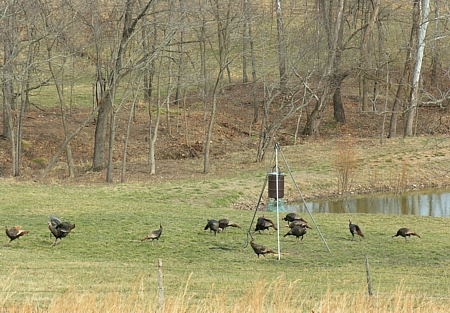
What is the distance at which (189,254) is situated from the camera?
50.5 feet

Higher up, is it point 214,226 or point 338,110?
point 338,110

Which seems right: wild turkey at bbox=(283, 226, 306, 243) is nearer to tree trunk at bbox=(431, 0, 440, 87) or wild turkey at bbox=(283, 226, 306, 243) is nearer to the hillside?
tree trunk at bbox=(431, 0, 440, 87)

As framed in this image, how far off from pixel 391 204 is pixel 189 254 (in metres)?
12.4

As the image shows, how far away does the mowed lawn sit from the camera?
11.6m

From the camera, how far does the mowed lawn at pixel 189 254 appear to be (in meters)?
11.6

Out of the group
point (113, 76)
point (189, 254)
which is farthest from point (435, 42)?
point (113, 76)

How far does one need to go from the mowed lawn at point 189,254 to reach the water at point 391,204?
10.7ft

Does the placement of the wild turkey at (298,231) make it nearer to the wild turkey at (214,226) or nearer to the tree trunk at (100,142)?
the wild turkey at (214,226)

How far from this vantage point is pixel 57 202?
21688mm

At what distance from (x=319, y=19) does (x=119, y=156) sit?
12899 mm

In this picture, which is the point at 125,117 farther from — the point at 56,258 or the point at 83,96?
the point at 56,258

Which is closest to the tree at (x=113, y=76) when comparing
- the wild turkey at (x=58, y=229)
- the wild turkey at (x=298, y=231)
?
the wild turkey at (x=58, y=229)

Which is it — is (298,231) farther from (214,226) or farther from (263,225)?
(214,226)

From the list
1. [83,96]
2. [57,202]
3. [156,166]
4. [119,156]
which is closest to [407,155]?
[156,166]
